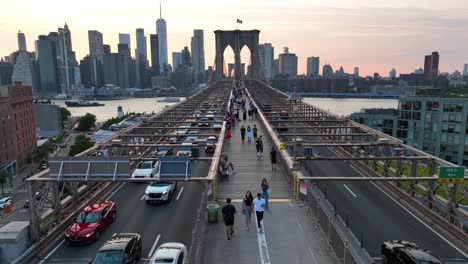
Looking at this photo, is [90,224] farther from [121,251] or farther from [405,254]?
[405,254]

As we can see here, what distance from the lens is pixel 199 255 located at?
1295cm

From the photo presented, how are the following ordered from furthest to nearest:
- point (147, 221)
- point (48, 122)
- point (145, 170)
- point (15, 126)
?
point (48, 122) < point (15, 126) < point (145, 170) < point (147, 221)

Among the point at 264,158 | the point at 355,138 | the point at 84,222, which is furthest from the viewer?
the point at 355,138

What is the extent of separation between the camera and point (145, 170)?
25.8 meters

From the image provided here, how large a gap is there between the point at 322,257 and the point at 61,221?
12.6 meters

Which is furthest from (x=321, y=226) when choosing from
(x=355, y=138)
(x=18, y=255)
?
(x=355, y=138)

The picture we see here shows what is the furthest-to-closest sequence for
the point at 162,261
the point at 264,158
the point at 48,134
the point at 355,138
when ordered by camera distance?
1. the point at 48,134
2. the point at 355,138
3. the point at 264,158
4. the point at 162,261

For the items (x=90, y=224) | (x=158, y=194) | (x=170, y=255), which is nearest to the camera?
(x=170, y=255)

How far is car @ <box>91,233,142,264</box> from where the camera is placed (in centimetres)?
1348

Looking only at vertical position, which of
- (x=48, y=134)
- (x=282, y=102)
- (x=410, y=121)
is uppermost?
(x=282, y=102)

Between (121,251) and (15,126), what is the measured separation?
297 feet

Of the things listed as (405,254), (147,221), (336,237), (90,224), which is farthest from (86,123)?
(405,254)

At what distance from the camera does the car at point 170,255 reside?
12872 millimetres

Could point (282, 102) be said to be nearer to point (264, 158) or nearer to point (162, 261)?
point (264, 158)
